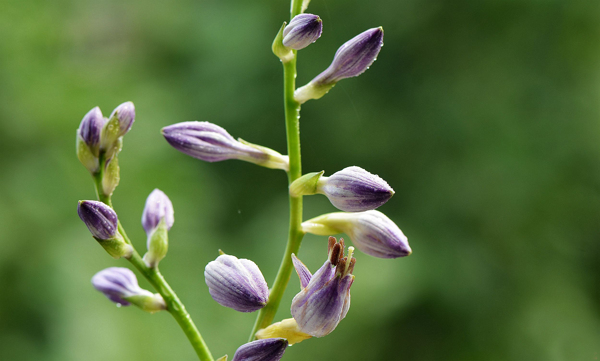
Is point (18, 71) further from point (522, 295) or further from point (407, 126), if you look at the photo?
point (522, 295)

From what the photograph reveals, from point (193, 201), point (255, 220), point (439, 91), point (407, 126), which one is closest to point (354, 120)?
point (407, 126)

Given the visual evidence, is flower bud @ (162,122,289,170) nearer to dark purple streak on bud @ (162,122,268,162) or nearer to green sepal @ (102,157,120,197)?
dark purple streak on bud @ (162,122,268,162)

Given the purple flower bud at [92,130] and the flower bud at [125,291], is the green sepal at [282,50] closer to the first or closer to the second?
the purple flower bud at [92,130]

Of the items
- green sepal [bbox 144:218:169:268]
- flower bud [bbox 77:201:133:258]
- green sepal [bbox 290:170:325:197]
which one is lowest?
green sepal [bbox 144:218:169:268]

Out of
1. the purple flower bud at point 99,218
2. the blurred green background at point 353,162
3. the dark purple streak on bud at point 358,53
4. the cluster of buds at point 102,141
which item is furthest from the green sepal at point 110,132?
the blurred green background at point 353,162

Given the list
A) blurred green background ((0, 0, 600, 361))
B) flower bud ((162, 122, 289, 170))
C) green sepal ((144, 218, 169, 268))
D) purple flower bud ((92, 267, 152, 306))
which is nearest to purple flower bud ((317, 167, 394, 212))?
flower bud ((162, 122, 289, 170))
